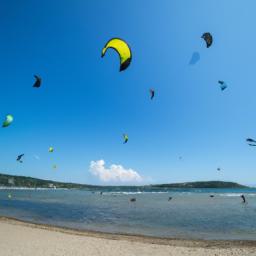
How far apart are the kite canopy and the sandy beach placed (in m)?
7.85

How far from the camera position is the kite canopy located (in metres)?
6.79

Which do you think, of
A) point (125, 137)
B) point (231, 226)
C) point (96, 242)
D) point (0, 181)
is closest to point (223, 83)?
point (125, 137)

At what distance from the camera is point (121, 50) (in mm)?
7004

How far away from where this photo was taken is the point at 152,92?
39.9ft

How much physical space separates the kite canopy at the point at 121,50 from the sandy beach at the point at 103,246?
25.7 ft

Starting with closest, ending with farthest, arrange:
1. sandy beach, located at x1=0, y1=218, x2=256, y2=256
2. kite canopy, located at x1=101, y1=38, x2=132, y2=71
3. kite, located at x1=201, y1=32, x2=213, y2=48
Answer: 1. kite canopy, located at x1=101, y1=38, x2=132, y2=71
2. kite, located at x1=201, y1=32, x2=213, y2=48
3. sandy beach, located at x1=0, y1=218, x2=256, y2=256

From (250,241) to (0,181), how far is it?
17789 cm

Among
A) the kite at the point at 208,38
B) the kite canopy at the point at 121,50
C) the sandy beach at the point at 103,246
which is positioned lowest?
the sandy beach at the point at 103,246

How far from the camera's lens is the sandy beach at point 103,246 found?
39.5 ft

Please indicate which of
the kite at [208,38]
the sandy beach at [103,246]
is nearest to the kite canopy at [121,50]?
the kite at [208,38]

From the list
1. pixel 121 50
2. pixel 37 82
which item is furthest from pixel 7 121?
pixel 121 50

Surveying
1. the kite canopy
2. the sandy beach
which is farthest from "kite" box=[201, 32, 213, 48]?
the sandy beach

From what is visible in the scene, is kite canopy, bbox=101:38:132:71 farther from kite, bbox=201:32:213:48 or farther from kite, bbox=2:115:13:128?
kite, bbox=2:115:13:128

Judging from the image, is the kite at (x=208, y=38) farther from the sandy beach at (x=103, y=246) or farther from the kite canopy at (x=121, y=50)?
the sandy beach at (x=103, y=246)
